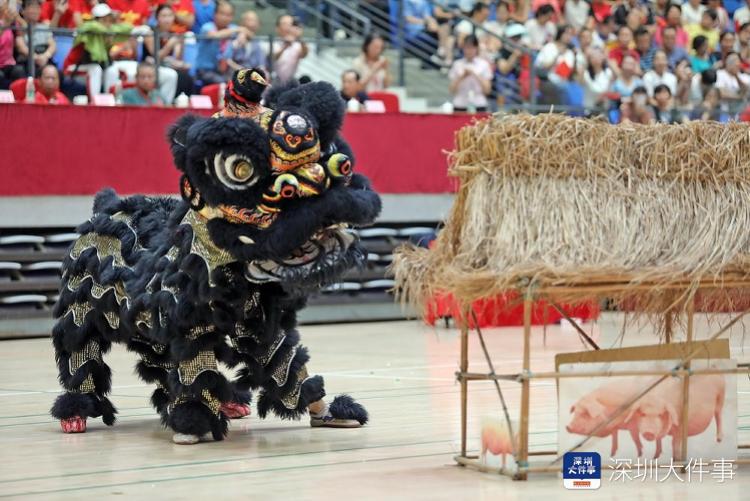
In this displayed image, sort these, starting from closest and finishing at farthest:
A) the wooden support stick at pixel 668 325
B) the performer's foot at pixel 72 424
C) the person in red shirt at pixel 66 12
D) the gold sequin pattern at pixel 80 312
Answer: the wooden support stick at pixel 668 325
the performer's foot at pixel 72 424
the gold sequin pattern at pixel 80 312
the person in red shirt at pixel 66 12

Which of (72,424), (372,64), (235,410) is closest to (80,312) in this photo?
(72,424)

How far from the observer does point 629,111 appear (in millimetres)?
16094

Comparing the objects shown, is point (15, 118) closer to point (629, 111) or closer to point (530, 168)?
point (629, 111)

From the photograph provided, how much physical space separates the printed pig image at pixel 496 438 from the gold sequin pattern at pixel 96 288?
7.21 ft

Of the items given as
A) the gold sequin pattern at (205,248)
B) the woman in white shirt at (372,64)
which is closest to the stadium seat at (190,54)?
the woman in white shirt at (372,64)

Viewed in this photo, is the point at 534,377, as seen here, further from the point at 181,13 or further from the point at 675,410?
the point at 181,13

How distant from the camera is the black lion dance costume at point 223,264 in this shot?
6.06 m

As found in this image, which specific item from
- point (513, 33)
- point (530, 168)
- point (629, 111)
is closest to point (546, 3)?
point (513, 33)

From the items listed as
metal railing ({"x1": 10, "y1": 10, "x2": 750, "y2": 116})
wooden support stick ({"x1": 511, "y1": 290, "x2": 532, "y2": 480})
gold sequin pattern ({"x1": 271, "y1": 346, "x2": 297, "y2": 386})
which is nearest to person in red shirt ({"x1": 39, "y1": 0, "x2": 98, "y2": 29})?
metal railing ({"x1": 10, "y1": 10, "x2": 750, "y2": 116})

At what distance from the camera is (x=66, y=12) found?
13.3m

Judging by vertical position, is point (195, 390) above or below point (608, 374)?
below

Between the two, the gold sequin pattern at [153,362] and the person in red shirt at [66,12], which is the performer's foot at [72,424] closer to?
the gold sequin pattern at [153,362]

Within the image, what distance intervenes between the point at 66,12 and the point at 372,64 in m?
3.52

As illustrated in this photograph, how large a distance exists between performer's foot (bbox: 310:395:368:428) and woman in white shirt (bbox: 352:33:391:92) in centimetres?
826
